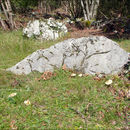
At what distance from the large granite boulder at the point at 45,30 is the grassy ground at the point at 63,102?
3532mm

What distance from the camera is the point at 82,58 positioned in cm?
342

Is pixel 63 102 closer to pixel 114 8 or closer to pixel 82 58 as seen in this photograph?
pixel 82 58

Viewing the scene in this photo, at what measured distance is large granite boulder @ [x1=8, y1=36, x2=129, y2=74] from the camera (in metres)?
3.25

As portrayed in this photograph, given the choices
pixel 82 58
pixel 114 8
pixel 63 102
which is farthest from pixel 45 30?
pixel 63 102

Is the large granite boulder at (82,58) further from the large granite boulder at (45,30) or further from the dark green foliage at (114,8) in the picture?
the dark green foliage at (114,8)

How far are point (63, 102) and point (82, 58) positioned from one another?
4.29 ft

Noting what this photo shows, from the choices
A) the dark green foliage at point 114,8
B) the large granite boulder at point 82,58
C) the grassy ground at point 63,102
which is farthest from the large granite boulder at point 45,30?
the grassy ground at point 63,102

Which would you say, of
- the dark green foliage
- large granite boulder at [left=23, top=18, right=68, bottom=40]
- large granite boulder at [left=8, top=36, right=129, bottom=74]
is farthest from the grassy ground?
the dark green foliage

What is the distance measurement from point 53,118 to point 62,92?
63 cm

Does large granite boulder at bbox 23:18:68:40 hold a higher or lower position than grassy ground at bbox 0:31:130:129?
lower

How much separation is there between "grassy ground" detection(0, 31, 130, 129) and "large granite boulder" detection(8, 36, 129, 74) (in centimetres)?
25

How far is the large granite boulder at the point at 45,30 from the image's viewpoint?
21.4 ft

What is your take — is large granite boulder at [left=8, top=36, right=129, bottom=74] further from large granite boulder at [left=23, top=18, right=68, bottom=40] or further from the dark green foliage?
the dark green foliage

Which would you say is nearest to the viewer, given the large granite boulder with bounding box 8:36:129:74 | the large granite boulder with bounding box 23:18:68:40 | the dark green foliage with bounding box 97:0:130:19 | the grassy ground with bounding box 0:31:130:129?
the grassy ground with bounding box 0:31:130:129
